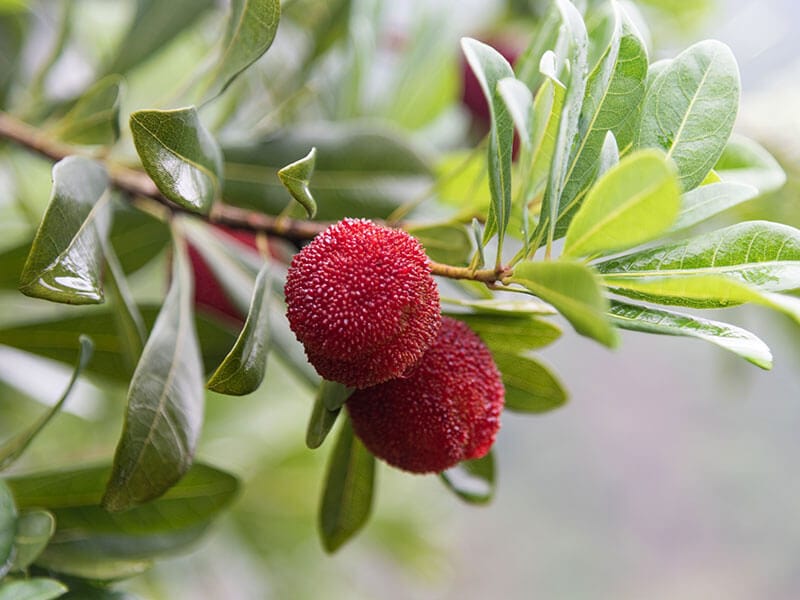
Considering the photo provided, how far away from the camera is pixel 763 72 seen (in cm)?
113

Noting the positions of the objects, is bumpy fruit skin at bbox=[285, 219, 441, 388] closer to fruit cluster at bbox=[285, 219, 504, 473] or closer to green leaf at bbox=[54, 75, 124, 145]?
fruit cluster at bbox=[285, 219, 504, 473]

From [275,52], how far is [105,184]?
1.66ft

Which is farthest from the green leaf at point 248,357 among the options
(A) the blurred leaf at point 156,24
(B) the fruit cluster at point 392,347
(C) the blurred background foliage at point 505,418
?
(A) the blurred leaf at point 156,24

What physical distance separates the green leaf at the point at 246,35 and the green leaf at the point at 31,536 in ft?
0.72

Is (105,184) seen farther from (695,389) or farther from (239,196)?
(695,389)

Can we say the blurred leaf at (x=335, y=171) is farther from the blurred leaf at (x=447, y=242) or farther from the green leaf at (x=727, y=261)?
the green leaf at (x=727, y=261)

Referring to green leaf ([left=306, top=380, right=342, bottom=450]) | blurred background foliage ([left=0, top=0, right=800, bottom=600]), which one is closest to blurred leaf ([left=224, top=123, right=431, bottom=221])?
blurred background foliage ([left=0, top=0, right=800, bottom=600])

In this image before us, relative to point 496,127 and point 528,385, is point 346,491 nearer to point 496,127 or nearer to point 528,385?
point 528,385

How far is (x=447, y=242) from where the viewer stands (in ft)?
1.52

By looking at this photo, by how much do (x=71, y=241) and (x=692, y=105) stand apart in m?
0.27

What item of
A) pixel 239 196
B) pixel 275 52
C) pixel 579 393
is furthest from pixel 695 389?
pixel 239 196

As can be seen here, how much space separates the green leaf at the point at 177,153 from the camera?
0.35 meters

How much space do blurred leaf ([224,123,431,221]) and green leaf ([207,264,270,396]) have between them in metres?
0.24

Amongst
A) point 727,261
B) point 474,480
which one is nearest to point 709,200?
point 727,261
